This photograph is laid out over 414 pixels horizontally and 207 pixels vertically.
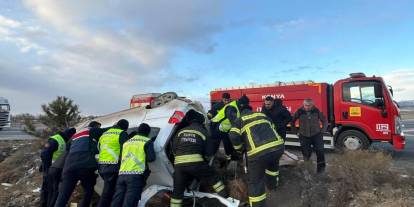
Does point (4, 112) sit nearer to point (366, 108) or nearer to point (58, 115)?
point (58, 115)

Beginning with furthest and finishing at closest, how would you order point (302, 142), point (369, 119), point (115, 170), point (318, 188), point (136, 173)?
point (369, 119) < point (302, 142) < point (318, 188) < point (115, 170) < point (136, 173)

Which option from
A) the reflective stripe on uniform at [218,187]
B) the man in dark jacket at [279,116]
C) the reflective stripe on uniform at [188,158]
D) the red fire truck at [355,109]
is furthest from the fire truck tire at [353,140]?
the reflective stripe on uniform at [188,158]

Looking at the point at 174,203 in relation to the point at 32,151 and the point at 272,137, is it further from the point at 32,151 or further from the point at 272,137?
the point at 32,151

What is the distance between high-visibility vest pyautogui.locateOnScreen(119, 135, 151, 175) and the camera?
4.93 metres

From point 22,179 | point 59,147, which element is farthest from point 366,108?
point 22,179

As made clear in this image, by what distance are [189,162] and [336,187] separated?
8.53 ft

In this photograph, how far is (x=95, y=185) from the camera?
6.00 meters

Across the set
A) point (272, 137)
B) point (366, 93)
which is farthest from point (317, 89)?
point (272, 137)

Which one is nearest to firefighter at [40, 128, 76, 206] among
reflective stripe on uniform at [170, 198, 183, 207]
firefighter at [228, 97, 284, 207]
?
reflective stripe on uniform at [170, 198, 183, 207]

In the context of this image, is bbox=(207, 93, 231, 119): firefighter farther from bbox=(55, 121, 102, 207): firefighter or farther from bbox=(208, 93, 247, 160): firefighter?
bbox=(55, 121, 102, 207): firefighter

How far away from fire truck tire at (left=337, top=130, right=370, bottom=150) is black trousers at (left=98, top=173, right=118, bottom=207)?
7.09 meters

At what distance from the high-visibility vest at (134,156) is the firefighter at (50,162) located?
1.71m

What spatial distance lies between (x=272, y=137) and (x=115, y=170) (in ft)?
7.89

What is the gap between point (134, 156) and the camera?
4941 millimetres
